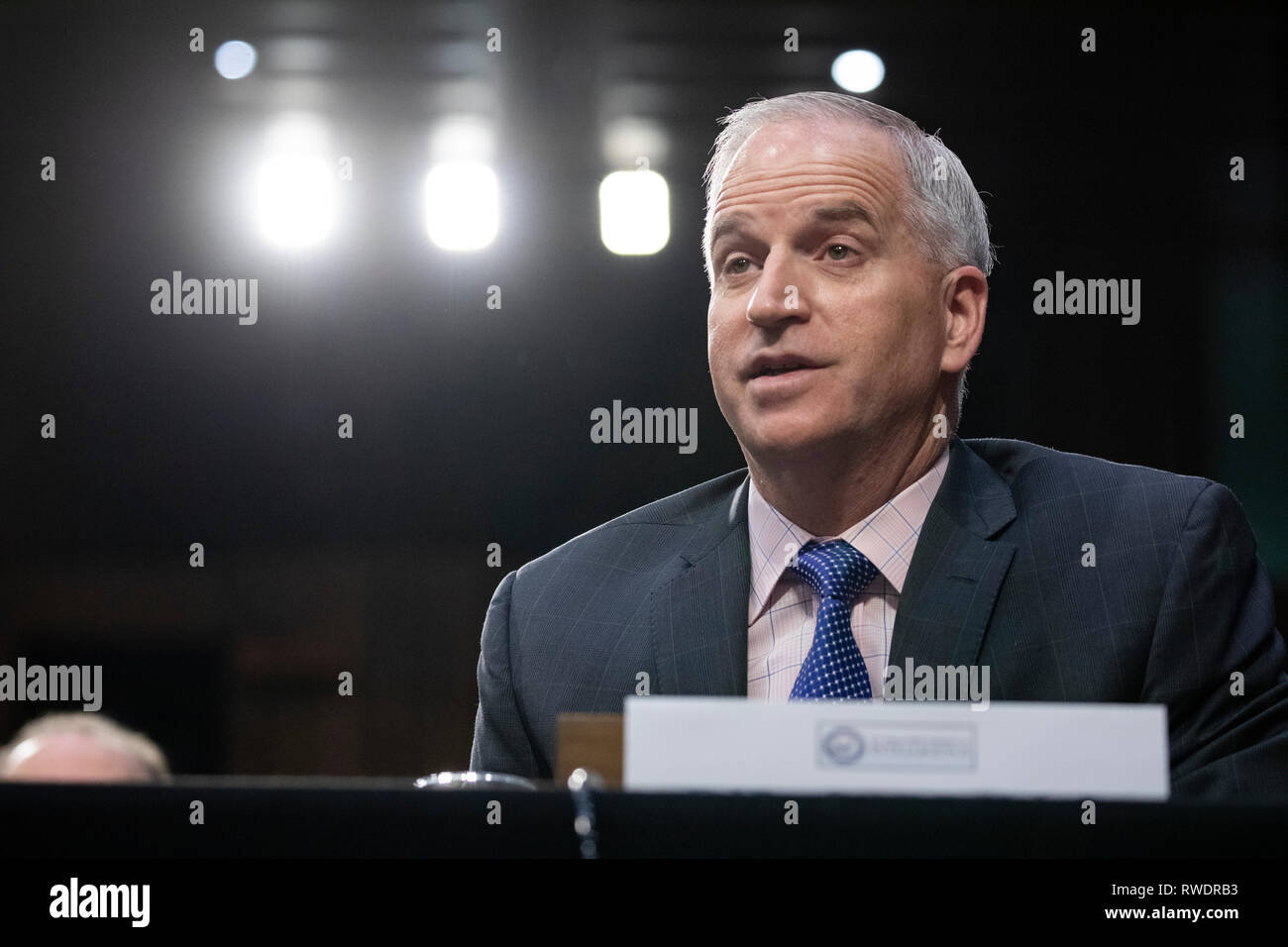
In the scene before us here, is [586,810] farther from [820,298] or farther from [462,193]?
[462,193]

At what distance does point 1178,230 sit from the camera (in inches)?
103

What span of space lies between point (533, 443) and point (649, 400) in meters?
0.25

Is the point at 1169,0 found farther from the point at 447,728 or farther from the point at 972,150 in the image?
the point at 447,728

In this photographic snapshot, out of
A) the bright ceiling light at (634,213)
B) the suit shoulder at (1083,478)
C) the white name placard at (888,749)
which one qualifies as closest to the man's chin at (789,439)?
the suit shoulder at (1083,478)

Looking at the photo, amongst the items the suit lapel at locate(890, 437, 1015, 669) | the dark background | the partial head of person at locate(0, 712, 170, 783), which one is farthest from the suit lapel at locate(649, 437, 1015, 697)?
the partial head of person at locate(0, 712, 170, 783)

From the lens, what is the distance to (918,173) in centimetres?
252

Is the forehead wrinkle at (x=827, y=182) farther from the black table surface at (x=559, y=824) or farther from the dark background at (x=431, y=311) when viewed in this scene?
the black table surface at (x=559, y=824)

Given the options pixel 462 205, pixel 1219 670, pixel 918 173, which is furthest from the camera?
pixel 462 205

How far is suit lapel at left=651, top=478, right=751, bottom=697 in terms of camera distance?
2.28 m

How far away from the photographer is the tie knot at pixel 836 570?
2.25 m

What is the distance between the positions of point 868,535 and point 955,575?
0.19 metres

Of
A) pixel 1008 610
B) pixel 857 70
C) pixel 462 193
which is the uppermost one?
pixel 857 70

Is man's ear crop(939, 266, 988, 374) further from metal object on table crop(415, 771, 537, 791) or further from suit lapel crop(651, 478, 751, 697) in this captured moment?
metal object on table crop(415, 771, 537, 791)

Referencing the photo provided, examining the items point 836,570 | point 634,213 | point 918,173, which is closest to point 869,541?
point 836,570
